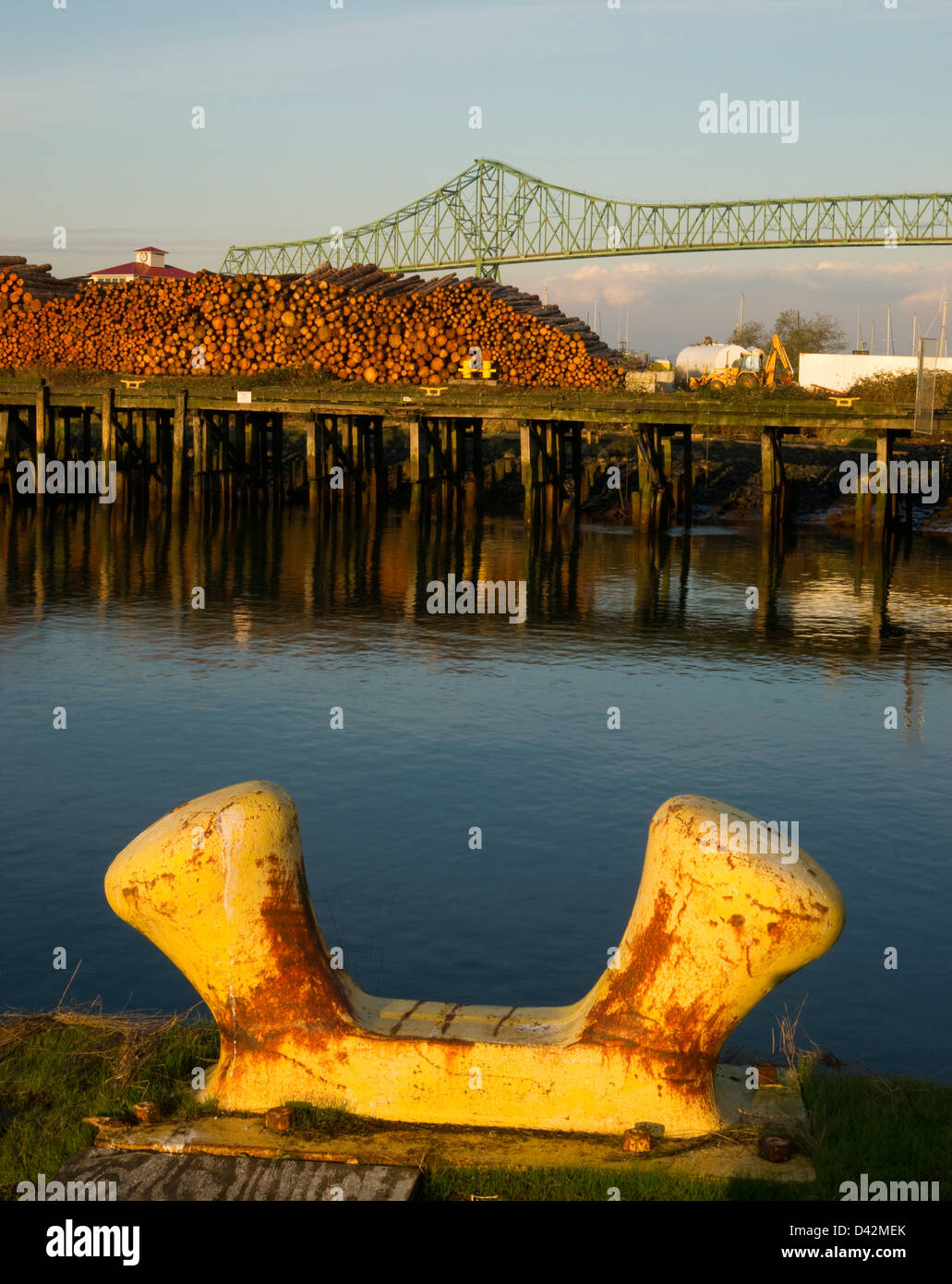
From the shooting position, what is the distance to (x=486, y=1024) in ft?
16.7

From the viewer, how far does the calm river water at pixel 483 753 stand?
26.8 feet

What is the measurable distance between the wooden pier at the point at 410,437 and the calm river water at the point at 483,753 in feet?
22.6

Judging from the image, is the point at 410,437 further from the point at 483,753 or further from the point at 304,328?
the point at 483,753

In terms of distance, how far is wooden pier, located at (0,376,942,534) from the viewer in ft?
101

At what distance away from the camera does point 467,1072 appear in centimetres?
489

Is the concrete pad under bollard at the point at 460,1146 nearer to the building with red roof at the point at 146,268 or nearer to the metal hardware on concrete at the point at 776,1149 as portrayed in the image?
the metal hardware on concrete at the point at 776,1149

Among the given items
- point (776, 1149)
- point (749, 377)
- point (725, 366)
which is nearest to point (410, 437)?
point (749, 377)

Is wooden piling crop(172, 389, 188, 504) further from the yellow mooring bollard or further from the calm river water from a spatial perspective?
the yellow mooring bollard

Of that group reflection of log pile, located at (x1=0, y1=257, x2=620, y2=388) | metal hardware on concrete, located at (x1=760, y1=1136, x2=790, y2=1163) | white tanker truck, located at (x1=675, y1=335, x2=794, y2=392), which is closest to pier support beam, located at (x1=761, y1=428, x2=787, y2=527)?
reflection of log pile, located at (x1=0, y1=257, x2=620, y2=388)

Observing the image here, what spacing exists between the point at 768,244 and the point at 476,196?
109ft

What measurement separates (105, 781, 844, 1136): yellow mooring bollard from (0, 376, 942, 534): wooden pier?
978 inches

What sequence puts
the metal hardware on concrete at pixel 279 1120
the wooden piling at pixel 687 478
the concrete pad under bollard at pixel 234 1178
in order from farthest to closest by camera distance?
the wooden piling at pixel 687 478 → the metal hardware on concrete at pixel 279 1120 → the concrete pad under bollard at pixel 234 1178

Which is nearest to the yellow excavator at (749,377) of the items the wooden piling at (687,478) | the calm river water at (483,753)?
the wooden piling at (687,478)
